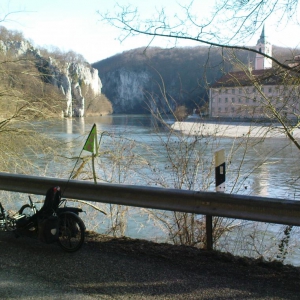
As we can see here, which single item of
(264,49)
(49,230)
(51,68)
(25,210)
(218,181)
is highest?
(51,68)

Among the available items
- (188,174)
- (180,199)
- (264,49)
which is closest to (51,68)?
(188,174)

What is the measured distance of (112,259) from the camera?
14.1ft

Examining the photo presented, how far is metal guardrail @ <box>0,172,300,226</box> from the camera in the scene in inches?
166

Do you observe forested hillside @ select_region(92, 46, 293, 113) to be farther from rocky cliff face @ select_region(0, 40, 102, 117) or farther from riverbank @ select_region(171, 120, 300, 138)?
rocky cliff face @ select_region(0, 40, 102, 117)

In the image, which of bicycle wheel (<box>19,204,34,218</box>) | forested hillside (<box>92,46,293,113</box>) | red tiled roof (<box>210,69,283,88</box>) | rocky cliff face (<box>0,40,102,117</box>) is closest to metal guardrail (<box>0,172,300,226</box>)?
bicycle wheel (<box>19,204,34,218</box>)

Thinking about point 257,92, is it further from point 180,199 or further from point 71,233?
point 71,233

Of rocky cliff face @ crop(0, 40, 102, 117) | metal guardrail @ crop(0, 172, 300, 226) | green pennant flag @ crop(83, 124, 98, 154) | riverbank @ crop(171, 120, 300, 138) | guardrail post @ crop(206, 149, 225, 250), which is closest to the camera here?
metal guardrail @ crop(0, 172, 300, 226)

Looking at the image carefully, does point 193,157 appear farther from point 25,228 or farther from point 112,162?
point 25,228

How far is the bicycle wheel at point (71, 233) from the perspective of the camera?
461 centimetres

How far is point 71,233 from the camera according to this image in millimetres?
4645

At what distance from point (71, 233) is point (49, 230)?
244 mm

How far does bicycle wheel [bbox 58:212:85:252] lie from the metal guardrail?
2.04 feet

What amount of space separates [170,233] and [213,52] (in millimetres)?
2756

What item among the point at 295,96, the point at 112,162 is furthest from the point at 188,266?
the point at 112,162
